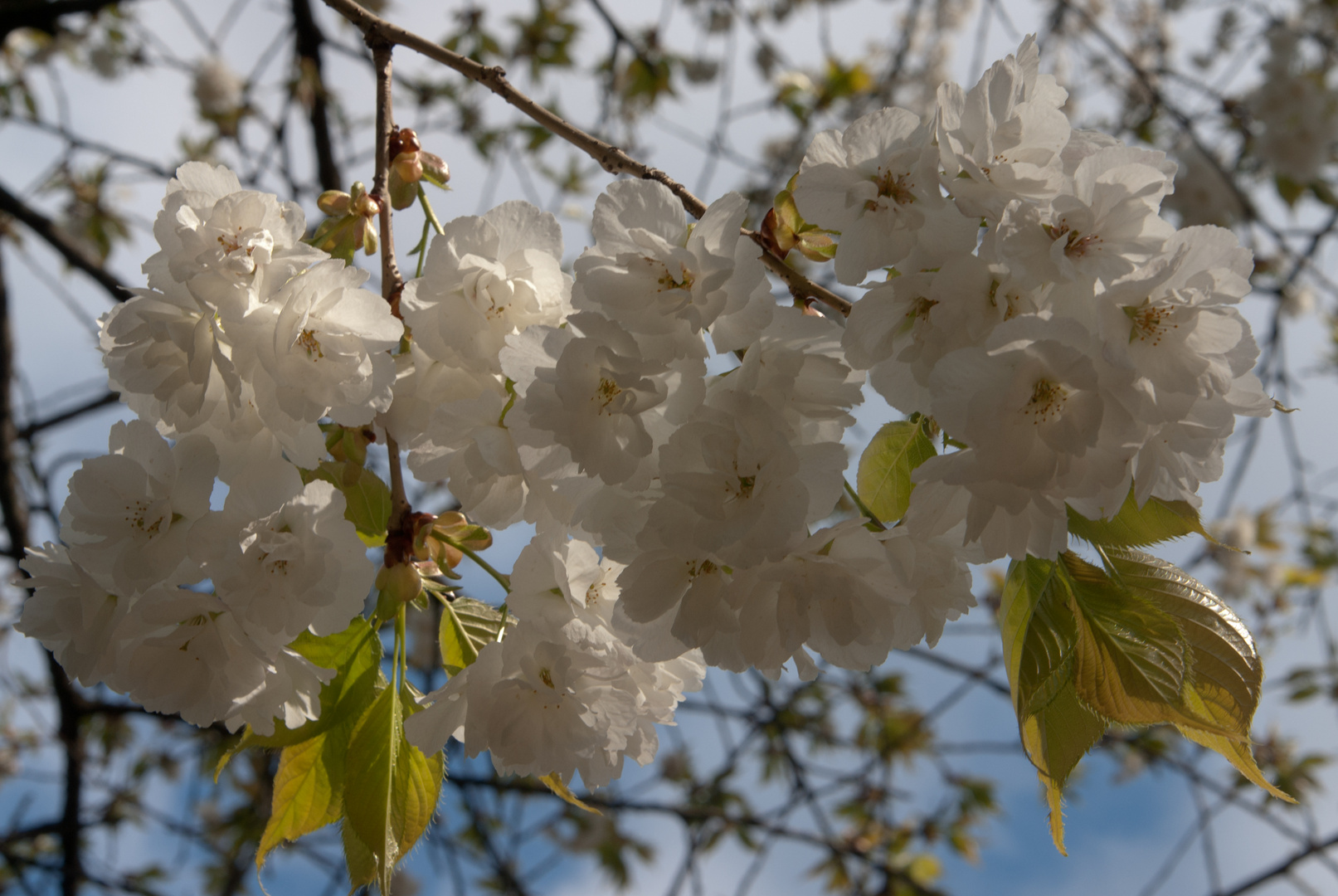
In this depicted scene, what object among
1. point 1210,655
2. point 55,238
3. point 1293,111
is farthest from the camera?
point 1293,111

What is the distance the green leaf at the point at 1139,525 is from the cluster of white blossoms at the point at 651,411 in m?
A: 0.08

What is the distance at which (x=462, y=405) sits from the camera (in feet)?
2.39

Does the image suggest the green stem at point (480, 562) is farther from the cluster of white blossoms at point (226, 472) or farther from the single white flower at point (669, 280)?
the single white flower at point (669, 280)

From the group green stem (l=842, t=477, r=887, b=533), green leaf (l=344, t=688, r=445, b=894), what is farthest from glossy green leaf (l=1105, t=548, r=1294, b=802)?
green leaf (l=344, t=688, r=445, b=894)

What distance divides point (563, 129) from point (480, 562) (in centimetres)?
44

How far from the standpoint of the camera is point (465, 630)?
92cm

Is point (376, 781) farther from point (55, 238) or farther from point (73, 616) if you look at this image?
point (55, 238)

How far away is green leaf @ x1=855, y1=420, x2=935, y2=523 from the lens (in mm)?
792

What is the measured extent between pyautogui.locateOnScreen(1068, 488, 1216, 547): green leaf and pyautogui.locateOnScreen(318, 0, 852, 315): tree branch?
0.30 metres

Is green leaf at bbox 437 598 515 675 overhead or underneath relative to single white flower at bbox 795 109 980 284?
underneath

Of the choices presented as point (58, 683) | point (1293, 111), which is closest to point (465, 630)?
point (58, 683)

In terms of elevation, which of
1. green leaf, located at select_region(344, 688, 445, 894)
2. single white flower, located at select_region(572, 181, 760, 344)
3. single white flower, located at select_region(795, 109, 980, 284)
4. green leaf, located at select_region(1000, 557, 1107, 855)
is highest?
single white flower, located at select_region(795, 109, 980, 284)

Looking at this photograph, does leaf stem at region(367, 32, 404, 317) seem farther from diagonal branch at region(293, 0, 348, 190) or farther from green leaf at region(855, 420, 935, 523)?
diagonal branch at region(293, 0, 348, 190)

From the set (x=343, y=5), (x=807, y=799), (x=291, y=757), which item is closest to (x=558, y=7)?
(x=343, y=5)
